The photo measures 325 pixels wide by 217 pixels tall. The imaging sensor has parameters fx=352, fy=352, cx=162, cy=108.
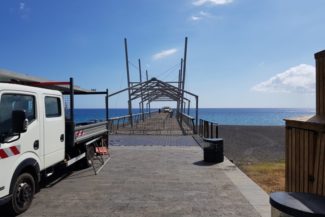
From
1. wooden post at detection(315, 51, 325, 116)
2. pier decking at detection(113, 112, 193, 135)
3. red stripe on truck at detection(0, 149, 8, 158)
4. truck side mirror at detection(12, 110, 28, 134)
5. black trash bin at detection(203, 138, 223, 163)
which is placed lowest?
pier decking at detection(113, 112, 193, 135)

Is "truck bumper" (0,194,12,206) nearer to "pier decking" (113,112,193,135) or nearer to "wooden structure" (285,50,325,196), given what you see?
"wooden structure" (285,50,325,196)

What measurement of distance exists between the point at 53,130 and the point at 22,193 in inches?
62.8

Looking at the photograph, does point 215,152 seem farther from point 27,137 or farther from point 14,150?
point 14,150

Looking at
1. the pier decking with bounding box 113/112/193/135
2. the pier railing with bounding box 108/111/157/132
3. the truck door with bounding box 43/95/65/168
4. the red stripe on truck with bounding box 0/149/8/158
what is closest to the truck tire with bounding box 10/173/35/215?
the red stripe on truck with bounding box 0/149/8/158

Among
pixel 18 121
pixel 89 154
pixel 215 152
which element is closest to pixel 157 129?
pixel 215 152

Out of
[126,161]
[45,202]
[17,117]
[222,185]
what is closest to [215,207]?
[222,185]

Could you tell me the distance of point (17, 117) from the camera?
5.14 metres

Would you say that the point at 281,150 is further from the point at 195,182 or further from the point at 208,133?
the point at 195,182

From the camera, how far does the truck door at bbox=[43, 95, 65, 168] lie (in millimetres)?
6747

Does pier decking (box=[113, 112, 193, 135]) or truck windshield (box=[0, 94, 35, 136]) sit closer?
truck windshield (box=[0, 94, 35, 136])

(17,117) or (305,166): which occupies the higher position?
(17,117)

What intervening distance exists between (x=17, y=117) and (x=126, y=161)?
21.1 feet

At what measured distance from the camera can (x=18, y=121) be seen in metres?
5.18

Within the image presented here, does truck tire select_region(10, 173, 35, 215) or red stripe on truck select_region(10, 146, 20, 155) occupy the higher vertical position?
red stripe on truck select_region(10, 146, 20, 155)
